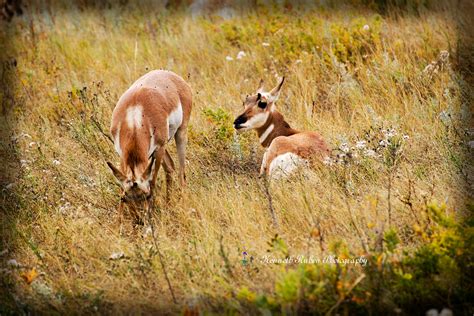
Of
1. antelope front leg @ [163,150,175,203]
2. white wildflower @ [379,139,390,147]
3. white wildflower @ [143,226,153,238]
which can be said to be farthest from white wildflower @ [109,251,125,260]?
white wildflower @ [379,139,390,147]

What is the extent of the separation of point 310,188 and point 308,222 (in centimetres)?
56

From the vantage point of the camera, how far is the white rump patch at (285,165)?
250 inches

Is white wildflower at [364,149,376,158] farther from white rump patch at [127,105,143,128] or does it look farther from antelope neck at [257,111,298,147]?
white rump patch at [127,105,143,128]

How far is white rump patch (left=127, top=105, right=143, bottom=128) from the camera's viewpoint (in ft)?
19.4

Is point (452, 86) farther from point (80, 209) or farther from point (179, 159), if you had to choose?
point (80, 209)

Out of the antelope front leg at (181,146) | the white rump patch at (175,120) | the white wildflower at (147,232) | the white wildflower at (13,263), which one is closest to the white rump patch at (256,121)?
the antelope front leg at (181,146)

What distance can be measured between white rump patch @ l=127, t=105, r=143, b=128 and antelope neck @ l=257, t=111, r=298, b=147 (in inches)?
69.4

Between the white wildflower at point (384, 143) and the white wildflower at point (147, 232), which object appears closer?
the white wildflower at point (147, 232)

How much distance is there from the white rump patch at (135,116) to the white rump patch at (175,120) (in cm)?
40

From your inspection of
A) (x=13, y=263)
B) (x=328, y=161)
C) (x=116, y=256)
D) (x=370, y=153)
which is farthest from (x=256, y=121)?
(x=13, y=263)

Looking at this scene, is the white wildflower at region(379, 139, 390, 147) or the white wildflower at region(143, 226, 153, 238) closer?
the white wildflower at region(143, 226, 153, 238)

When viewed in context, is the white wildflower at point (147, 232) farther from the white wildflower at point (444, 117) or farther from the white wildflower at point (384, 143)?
the white wildflower at point (444, 117)

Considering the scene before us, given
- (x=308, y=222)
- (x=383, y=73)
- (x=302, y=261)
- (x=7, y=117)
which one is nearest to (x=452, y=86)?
(x=383, y=73)

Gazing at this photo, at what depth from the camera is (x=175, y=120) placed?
6.55 meters
